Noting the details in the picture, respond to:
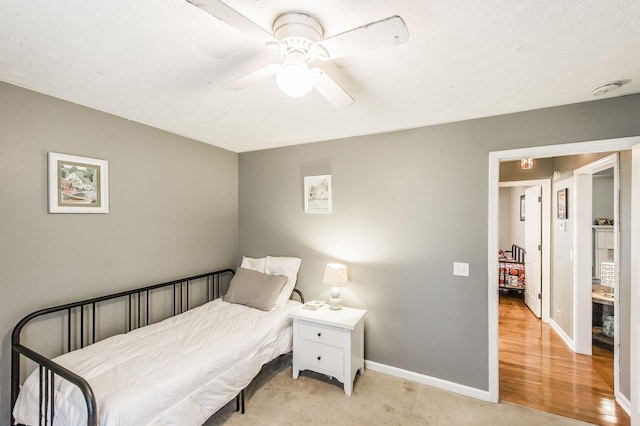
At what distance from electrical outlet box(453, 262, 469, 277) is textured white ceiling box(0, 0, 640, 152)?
4.24ft

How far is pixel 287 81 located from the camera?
45.5 inches

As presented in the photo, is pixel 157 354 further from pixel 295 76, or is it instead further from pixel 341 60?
pixel 341 60

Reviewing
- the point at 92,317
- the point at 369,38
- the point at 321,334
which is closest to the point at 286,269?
the point at 321,334

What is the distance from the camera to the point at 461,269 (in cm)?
248

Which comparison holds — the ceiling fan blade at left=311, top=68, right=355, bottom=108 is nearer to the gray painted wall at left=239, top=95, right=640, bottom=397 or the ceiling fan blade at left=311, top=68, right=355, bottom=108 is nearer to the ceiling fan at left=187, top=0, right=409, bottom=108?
the ceiling fan at left=187, top=0, right=409, bottom=108

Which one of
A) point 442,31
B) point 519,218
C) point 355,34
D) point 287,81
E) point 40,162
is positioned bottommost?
point 519,218

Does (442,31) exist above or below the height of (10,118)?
above

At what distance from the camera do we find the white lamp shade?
2.74 metres

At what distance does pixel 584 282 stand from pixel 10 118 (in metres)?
5.32

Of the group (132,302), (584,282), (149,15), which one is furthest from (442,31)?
(584,282)

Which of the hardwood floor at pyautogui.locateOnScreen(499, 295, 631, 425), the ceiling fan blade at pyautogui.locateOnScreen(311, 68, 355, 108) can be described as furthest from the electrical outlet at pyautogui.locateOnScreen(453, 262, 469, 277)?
the ceiling fan blade at pyautogui.locateOnScreen(311, 68, 355, 108)

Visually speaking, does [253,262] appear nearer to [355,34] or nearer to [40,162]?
[40,162]

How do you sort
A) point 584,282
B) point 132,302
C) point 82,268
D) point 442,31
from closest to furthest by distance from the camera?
1. point 442,31
2. point 82,268
3. point 132,302
4. point 584,282

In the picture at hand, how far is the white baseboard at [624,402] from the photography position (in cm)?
217
